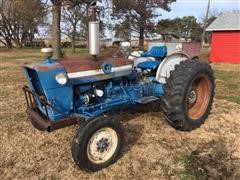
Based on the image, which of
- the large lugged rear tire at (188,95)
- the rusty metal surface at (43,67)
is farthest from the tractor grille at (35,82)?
the large lugged rear tire at (188,95)

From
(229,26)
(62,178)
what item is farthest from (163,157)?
(229,26)

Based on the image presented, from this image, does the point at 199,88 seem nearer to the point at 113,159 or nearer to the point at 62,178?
the point at 113,159

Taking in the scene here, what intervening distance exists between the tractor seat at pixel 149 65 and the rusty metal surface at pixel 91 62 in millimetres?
588

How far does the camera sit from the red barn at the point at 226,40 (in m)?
19.0

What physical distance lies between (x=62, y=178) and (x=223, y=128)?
3.06m

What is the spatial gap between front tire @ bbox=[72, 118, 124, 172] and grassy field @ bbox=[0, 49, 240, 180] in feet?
0.42

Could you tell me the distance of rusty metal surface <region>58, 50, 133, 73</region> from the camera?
4099 millimetres

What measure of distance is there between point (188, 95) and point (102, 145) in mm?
1816

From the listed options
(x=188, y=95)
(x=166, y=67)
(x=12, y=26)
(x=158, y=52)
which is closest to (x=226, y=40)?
(x=158, y=52)

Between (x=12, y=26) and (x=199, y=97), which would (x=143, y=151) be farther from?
(x=12, y=26)

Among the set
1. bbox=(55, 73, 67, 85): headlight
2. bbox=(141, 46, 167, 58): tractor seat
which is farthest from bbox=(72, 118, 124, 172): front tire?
bbox=(141, 46, 167, 58): tractor seat

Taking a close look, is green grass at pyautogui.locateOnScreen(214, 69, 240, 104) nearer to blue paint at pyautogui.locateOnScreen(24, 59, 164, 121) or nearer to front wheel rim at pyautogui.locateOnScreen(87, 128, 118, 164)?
blue paint at pyautogui.locateOnScreen(24, 59, 164, 121)

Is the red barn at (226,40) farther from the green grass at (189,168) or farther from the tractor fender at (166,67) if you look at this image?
the green grass at (189,168)

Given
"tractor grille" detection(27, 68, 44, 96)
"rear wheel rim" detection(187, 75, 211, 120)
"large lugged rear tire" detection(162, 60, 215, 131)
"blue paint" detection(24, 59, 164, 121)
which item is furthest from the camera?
"rear wheel rim" detection(187, 75, 211, 120)
